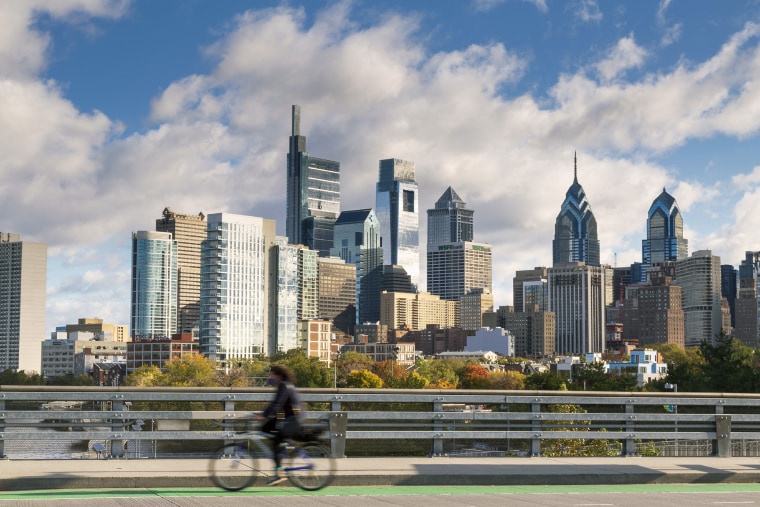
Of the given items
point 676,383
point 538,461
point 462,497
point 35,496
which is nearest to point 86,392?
point 35,496

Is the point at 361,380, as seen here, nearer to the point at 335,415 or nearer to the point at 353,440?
the point at 353,440

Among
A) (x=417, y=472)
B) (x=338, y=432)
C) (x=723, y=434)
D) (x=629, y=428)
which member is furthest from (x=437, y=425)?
(x=723, y=434)

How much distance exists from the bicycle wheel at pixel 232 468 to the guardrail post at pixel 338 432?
4184 millimetres

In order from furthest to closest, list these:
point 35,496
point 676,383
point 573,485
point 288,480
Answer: point 676,383
point 573,485
point 288,480
point 35,496

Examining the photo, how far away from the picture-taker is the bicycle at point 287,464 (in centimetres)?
1873

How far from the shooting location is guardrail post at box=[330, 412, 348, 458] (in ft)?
75.4

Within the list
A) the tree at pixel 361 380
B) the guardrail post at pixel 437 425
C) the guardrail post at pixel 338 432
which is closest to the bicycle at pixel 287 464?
the guardrail post at pixel 338 432

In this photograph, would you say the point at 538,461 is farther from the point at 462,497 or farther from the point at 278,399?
the point at 278,399

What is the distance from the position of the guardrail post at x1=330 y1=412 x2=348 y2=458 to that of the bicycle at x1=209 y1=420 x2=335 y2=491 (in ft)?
13.2

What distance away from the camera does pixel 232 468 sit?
18812mm

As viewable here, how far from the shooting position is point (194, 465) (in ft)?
70.0

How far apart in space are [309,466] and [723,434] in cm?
1184

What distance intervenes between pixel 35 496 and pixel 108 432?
3736mm

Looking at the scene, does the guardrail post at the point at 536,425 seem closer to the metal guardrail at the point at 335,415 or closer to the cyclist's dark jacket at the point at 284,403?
the metal guardrail at the point at 335,415
